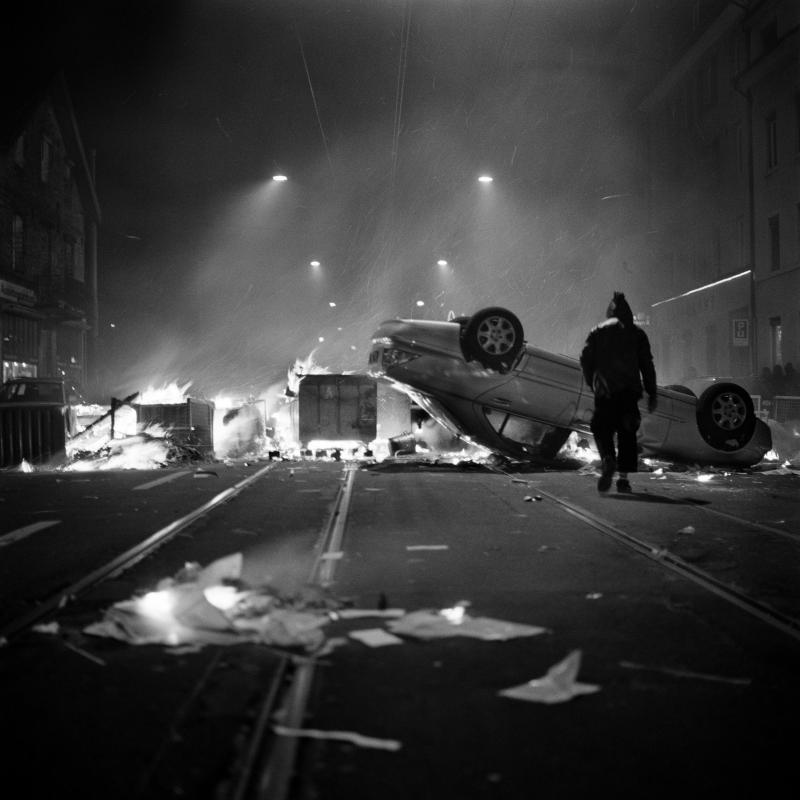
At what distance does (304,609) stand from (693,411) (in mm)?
9941

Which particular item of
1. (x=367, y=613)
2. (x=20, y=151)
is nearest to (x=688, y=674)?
(x=367, y=613)

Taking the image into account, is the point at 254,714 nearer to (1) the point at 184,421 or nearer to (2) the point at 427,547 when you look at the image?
(2) the point at 427,547

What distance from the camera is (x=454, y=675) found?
3.02 meters

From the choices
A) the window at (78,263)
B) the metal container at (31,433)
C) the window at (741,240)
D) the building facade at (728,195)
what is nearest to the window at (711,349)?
the building facade at (728,195)

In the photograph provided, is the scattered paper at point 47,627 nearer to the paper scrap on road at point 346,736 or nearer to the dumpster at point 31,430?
the paper scrap on road at point 346,736

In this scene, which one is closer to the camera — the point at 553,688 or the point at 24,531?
the point at 553,688

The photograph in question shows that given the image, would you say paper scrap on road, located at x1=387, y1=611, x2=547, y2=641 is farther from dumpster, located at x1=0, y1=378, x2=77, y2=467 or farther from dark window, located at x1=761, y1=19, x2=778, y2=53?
dark window, located at x1=761, y1=19, x2=778, y2=53

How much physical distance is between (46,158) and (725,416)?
3122 cm

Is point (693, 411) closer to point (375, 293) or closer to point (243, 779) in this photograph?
point (243, 779)

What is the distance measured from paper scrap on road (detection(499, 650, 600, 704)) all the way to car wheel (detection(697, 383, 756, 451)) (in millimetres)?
10457

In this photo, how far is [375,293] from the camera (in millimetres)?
52219

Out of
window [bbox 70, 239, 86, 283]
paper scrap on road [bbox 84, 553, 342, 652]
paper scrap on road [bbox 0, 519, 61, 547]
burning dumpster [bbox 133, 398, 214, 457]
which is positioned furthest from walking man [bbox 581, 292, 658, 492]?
window [bbox 70, 239, 86, 283]

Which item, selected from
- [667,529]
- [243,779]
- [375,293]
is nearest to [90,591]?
[243,779]

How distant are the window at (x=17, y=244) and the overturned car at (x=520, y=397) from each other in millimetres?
24003
